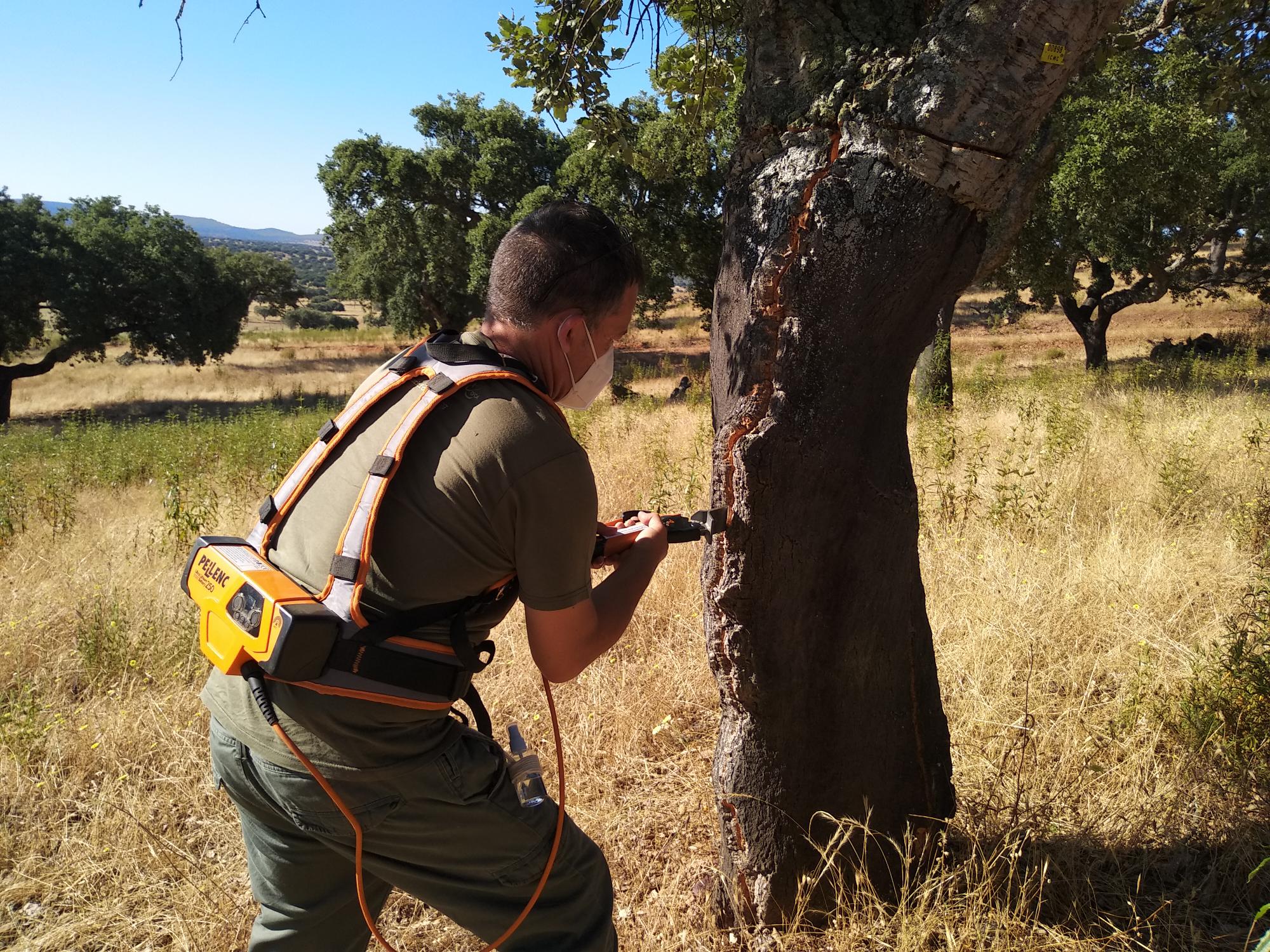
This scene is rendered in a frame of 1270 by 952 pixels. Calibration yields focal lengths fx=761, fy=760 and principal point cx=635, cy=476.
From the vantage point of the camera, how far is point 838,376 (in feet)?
6.13

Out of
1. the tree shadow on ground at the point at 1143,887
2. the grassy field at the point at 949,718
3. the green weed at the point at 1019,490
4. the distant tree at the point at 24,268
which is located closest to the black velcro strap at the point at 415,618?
the grassy field at the point at 949,718

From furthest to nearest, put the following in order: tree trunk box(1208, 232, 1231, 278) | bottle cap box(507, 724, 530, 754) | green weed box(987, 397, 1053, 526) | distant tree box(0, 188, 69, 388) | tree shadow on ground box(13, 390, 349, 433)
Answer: tree shadow on ground box(13, 390, 349, 433) → distant tree box(0, 188, 69, 388) → tree trunk box(1208, 232, 1231, 278) → green weed box(987, 397, 1053, 526) → bottle cap box(507, 724, 530, 754)

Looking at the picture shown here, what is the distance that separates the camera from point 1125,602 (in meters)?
3.61

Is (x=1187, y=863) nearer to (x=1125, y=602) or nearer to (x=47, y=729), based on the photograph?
(x=1125, y=602)

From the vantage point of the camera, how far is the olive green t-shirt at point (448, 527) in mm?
1414

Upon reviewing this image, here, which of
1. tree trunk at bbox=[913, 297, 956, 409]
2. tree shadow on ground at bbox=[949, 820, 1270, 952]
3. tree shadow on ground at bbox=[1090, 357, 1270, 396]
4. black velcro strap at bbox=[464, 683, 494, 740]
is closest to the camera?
black velcro strap at bbox=[464, 683, 494, 740]

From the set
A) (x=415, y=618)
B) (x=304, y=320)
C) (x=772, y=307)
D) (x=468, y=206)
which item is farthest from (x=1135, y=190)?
(x=304, y=320)

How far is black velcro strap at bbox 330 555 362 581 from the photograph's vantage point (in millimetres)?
1411

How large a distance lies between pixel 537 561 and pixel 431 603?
0.79 ft

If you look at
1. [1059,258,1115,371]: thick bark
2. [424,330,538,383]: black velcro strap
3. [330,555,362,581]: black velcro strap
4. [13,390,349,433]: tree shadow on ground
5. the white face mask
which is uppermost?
[1059,258,1115,371]: thick bark

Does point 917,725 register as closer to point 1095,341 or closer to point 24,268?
point 1095,341

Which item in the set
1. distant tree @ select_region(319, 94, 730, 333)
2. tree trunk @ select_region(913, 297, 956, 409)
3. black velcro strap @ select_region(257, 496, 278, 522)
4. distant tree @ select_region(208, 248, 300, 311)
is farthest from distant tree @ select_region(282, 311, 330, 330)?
black velcro strap @ select_region(257, 496, 278, 522)

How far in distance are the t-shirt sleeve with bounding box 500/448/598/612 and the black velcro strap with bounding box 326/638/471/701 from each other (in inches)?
9.4

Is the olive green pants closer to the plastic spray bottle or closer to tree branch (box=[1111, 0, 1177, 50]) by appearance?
the plastic spray bottle
